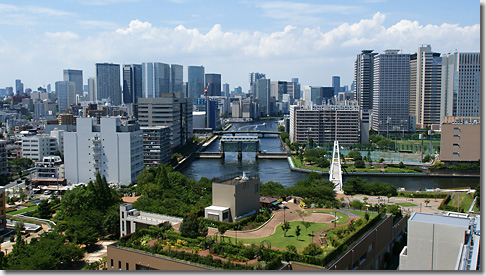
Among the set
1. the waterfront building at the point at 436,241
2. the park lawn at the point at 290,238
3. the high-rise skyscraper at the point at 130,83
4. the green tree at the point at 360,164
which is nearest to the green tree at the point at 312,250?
the park lawn at the point at 290,238

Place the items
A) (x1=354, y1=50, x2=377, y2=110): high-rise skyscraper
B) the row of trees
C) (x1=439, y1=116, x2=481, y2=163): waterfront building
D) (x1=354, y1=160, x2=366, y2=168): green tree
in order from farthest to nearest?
1. (x1=354, y1=50, x2=377, y2=110): high-rise skyscraper
2. (x1=354, y1=160, x2=366, y2=168): green tree
3. (x1=439, y1=116, x2=481, y2=163): waterfront building
4. the row of trees

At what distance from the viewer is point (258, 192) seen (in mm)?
5941

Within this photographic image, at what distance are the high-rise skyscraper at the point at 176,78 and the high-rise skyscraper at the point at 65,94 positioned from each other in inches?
362

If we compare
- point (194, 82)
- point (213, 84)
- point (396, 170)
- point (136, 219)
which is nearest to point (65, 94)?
point (194, 82)

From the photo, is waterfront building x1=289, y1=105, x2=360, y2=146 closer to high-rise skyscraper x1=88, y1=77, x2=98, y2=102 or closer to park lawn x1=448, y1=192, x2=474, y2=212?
park lawn x1=448, y1=192, x2=474, y2=212

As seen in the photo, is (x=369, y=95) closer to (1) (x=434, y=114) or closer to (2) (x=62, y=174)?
(1) (x=434, y=114)

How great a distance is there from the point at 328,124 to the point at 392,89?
7366 mm

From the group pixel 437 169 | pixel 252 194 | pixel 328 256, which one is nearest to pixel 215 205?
pixel 252 194

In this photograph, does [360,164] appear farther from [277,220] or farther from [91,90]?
[91,90]

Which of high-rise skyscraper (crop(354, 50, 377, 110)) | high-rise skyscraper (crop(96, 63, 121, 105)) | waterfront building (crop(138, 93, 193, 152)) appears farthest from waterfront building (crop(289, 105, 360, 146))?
high-rise skyscraper (crop(96, 63, 121, 105))

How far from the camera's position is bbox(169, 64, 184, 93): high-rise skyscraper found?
45.2 m

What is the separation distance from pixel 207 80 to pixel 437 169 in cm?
4369

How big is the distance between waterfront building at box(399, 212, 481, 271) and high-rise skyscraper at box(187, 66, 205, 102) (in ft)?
159

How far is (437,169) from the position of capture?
13.0 meters
